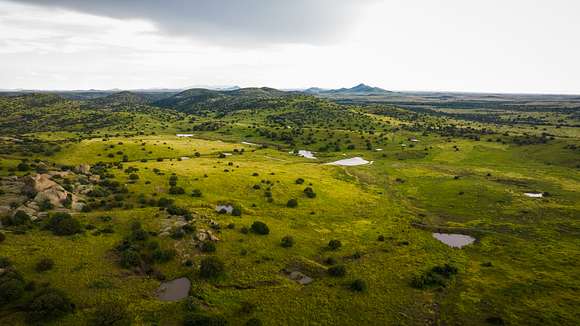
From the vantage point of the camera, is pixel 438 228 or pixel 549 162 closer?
pixel 438 228

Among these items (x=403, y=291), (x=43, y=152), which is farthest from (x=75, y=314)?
(x=43, y=152)

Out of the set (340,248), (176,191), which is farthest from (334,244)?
(176,191)

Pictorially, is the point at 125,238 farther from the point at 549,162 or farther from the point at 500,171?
the point at 549,162

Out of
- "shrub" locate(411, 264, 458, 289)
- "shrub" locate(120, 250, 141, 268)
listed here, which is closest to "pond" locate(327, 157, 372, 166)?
"shrub" locate(411, 264, 458, 289)

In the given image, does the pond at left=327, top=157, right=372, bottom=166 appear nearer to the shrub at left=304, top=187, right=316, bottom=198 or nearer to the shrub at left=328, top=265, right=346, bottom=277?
the shrub at left=304, top=187, right=316, bottom=198

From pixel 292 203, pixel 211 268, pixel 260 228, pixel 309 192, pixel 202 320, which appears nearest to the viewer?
pixel 202 320

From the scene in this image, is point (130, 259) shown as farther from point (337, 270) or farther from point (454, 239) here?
point (454, 239)
